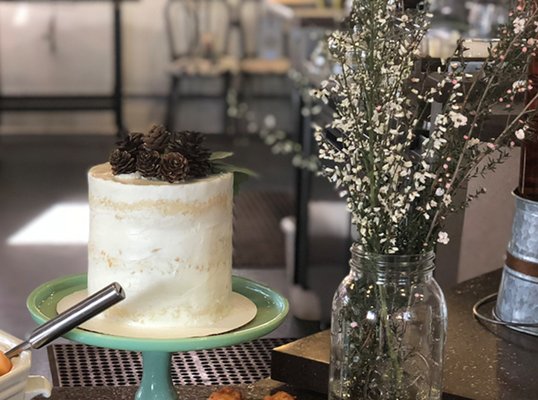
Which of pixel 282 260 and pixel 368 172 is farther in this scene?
pixel 282 260

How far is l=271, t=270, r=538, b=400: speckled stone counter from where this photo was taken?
1485mm

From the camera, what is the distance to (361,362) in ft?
4.32

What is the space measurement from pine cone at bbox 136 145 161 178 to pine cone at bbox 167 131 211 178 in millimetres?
36

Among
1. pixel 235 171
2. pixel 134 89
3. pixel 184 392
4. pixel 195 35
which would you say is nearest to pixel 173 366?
pixel 184 392

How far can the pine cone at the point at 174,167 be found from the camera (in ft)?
4.25

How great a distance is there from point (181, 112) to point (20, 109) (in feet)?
3.95

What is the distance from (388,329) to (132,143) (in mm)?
418

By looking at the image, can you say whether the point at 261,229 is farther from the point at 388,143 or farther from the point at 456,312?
the point at 388,143

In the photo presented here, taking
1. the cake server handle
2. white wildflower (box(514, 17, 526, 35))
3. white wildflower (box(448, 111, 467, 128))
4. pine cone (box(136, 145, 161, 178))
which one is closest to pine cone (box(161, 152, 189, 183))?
pine cone (box(136, 145, 161, 178))

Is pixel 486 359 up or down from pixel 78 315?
down

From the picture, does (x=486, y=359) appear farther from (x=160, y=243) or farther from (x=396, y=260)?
(x=160, y=243)

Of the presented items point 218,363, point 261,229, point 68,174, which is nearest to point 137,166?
point 218,363

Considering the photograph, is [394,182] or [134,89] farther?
[134,89]

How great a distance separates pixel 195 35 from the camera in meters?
7.56
